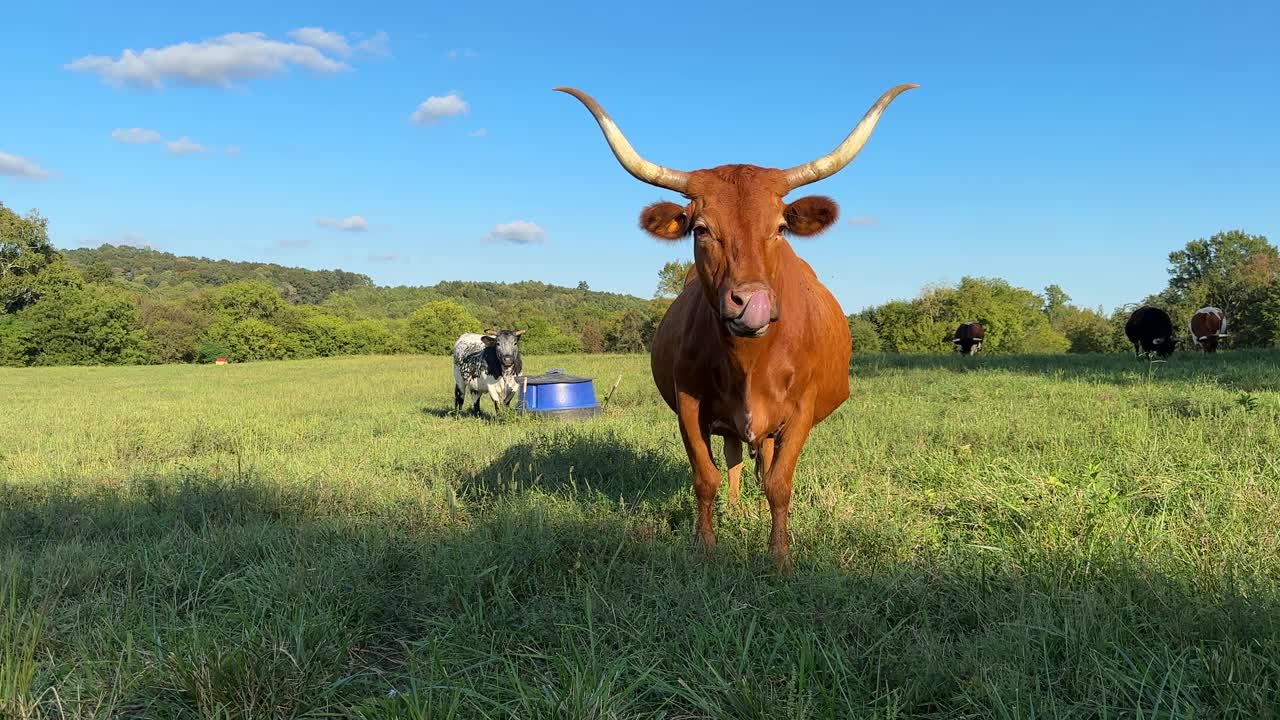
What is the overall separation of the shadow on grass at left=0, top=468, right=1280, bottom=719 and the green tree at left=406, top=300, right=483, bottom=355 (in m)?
68.2

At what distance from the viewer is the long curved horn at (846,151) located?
3857 mm

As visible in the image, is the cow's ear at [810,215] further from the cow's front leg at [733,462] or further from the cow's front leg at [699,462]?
the cow's front leg at [733,462]

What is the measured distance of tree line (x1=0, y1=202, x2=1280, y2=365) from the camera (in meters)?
48.5

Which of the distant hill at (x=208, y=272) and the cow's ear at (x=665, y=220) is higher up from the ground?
the distant hill at (x=208, y=272)

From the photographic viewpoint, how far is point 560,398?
10711 millimetres

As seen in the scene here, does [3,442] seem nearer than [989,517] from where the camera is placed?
No

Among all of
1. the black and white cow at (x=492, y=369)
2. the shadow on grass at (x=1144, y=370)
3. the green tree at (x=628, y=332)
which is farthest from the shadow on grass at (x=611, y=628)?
the green tree at (x=628, y=332)

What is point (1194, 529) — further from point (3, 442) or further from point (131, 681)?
point (3, 442)

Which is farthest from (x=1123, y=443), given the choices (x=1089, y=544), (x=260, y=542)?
(x=260, y=542)

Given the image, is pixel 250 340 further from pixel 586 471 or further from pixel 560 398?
pixel 586 471

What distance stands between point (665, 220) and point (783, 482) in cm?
161

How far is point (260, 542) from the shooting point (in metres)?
3.88

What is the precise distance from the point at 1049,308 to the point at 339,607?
4367 inches

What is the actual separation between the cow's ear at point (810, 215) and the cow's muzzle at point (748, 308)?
31.5 inches
